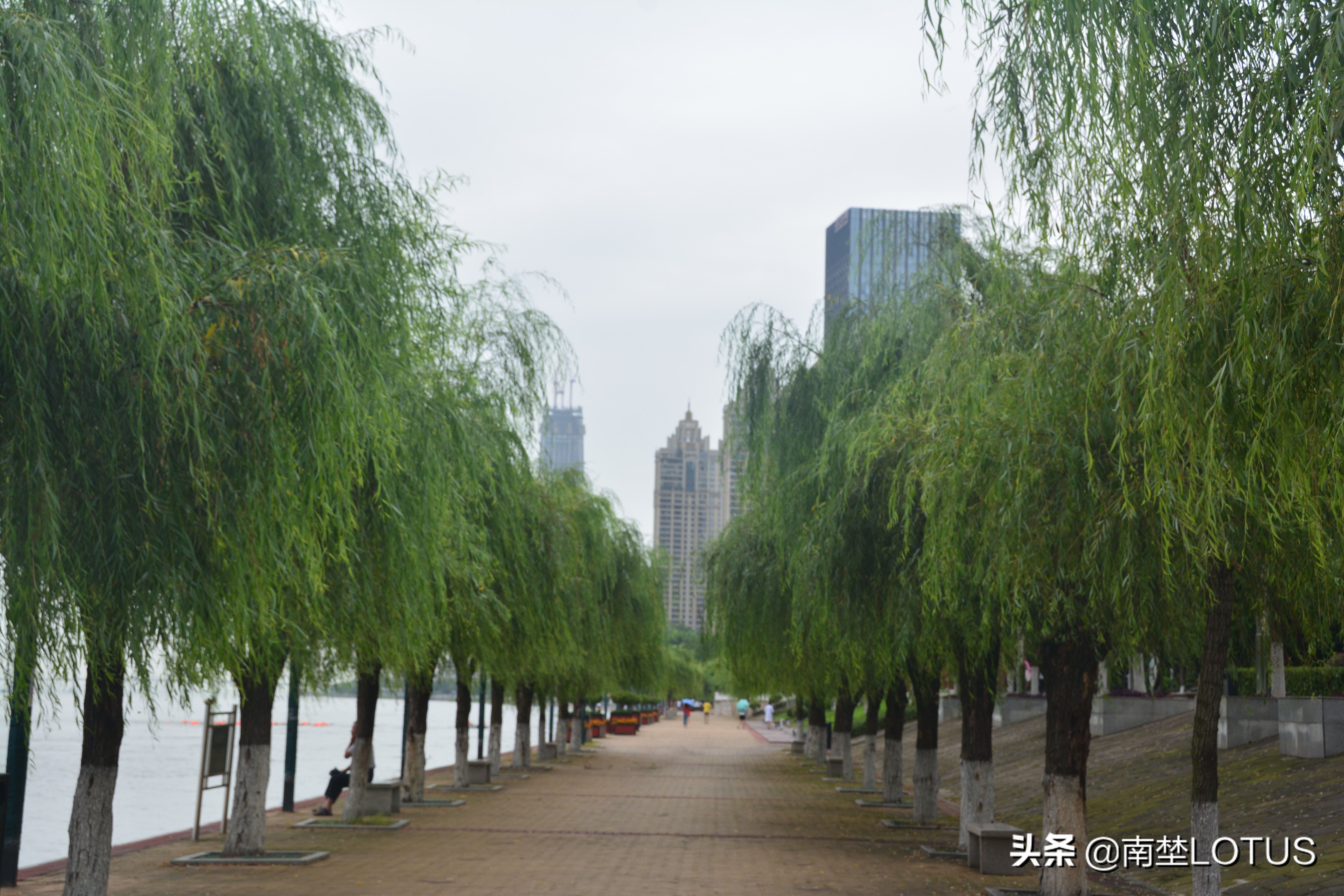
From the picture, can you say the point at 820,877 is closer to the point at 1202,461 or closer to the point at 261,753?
the point at 261,753

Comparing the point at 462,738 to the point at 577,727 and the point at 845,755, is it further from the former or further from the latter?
the point at 577,727

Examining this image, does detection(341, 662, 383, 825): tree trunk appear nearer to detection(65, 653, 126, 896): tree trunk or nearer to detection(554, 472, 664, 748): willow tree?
detection(554, 472, 664, 748): willow tree

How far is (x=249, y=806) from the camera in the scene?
1495cm

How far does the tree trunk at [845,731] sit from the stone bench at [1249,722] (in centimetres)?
999

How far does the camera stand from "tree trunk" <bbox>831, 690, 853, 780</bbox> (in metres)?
33.1

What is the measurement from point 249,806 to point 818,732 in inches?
1201

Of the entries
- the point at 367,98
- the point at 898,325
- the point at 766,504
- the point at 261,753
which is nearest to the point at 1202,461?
the point at 367,98

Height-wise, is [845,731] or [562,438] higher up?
[562,438]

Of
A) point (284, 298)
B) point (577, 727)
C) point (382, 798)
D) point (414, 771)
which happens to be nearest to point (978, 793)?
point (382, 798)

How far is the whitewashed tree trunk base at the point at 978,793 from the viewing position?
1680 cm

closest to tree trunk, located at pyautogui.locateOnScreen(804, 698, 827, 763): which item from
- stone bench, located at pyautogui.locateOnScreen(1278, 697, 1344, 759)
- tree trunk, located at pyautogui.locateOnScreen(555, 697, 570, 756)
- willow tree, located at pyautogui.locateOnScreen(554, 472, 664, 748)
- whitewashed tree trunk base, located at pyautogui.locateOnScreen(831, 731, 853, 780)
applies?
whitewashed tree trunk base, located at pyautogui.locateOnScreen(831, 731, 853, 780)

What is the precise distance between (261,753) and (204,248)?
887 centimetres

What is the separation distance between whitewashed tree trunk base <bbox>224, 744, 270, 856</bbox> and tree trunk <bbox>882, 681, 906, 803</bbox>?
12.5 m

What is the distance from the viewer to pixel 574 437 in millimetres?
30016
